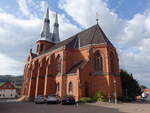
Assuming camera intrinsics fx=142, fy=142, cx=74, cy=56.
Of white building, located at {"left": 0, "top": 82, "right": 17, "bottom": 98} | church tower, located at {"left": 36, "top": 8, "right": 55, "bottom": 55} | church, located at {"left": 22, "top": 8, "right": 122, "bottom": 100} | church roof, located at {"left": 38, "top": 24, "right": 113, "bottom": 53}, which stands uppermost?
church tower, located at {"left": 36, "top": 8, "right": 55, "bottom": 55}

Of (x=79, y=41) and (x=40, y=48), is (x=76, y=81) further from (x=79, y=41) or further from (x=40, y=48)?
(x=40, y=48)

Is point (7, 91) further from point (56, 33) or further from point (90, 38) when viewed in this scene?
point (90, 38)

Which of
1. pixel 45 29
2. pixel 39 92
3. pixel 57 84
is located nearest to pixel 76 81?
pixel 57 84

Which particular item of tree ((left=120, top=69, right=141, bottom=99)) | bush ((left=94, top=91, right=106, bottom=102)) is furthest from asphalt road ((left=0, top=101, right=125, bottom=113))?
tree ((left=120, top=69, right=141, bottom=99))

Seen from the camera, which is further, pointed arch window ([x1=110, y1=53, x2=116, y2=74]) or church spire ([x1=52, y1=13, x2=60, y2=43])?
church spire ([x1=52, y1=13, x2=60, y2=43])

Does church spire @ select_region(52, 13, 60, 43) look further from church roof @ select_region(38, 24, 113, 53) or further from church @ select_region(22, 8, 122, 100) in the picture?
church roof @ select_region(38, 24, 113, 53)

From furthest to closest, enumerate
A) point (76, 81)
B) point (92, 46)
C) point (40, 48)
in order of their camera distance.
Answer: point (40, 48) → point (92, 46) → point (76, 81)

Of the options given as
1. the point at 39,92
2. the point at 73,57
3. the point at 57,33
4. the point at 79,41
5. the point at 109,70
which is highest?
the point at 57,33

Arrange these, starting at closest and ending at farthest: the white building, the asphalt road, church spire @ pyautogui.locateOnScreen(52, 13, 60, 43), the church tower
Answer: the asphalt road
the church tower
church spire @ pyautogui.locateOnScreen(52, 13, 60, 43)
the white building

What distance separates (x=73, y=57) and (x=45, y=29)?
26.7 meters

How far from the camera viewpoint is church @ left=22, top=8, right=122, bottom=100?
1095 inches

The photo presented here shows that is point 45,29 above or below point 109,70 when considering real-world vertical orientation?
above

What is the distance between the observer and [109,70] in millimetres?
28406

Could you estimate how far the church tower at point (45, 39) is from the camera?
53.1 m
